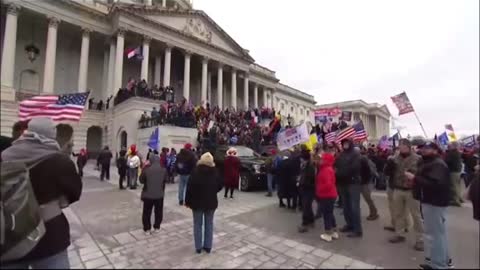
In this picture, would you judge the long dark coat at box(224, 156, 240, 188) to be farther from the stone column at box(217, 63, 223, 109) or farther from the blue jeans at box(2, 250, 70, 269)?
the stone column at box(217, 63, 223, 109)

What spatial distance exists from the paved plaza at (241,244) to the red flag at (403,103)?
Answer: 1276 cm

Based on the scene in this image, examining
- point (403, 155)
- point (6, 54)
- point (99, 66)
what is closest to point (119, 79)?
point (99, 66)

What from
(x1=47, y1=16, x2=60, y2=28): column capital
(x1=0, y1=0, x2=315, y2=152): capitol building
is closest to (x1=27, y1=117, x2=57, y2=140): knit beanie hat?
(x1=0, y1=0, x2=315, y2=152): capitol building

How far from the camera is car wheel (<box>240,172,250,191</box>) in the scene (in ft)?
40.5

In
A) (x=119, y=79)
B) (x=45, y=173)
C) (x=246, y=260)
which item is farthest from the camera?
(x=119, y=79)

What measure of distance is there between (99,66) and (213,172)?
3291 cm

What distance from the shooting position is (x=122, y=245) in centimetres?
541

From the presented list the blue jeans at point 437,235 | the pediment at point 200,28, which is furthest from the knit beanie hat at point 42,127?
the pediment at point 200,28

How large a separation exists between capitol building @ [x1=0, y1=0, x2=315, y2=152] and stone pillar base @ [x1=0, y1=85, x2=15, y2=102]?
0.10 meters

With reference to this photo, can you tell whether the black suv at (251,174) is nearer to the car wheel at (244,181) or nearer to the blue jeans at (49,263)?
the car wheel at (244,181)

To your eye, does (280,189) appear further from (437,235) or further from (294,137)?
(437,235)

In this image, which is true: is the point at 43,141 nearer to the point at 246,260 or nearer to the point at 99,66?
the point at 246,260

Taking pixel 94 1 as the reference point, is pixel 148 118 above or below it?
below

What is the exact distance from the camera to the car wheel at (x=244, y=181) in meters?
12.4
